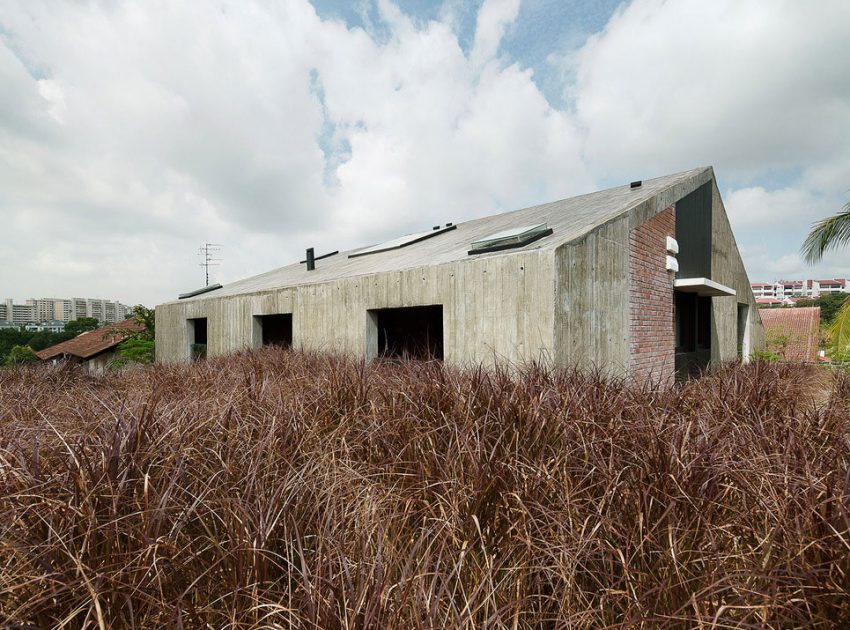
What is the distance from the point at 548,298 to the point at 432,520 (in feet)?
11.7

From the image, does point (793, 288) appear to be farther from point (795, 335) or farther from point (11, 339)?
point (11, 339)

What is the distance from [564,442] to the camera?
9.09ft

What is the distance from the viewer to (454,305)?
639 cm

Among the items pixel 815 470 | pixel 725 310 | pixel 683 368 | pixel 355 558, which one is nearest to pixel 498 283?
pixel 815 470

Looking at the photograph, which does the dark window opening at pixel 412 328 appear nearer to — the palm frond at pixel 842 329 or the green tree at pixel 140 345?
the palm frond at pixel 842 329

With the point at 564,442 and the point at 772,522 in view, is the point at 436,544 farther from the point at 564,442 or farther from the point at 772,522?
the point at 772,522

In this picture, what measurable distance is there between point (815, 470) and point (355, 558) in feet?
7.80

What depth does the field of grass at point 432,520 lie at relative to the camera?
1559 millimetres

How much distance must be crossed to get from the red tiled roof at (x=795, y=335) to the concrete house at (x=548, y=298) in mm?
4436

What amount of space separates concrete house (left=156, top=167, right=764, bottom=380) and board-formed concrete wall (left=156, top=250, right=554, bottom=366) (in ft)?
0.06

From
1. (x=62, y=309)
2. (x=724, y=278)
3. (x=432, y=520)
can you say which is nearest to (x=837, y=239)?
(x=724, y=278)

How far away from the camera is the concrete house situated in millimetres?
5559

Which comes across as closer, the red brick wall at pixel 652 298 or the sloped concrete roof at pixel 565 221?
the sloped concrete roof at pixel 565 221

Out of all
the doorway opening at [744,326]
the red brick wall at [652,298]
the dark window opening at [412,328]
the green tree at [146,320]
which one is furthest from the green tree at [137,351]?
the doorway opening at [744,326]
